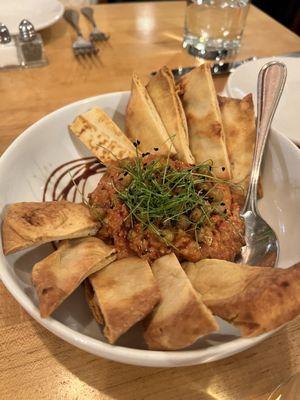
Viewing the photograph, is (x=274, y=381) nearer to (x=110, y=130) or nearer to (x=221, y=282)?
(x=221, y=282)

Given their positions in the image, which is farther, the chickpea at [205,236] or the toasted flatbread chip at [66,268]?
the chickpea at [205,236]

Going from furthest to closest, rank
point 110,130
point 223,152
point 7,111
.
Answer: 1. point 7,111
2. point 110,130
3. point 223,152

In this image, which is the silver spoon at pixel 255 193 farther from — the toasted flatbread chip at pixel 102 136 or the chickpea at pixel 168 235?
the toasted flatbread chip at pixel 102 136

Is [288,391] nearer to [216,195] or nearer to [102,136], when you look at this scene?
[216,195]

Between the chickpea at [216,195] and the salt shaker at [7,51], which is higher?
the salt shaker at [7,51]

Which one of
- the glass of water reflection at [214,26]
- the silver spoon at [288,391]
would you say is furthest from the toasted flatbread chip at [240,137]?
the glass of water reflection at [214,26]

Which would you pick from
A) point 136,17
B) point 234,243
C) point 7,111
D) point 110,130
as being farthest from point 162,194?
point 136,17
